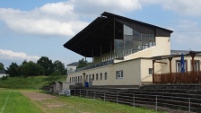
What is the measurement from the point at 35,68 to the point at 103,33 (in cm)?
9463

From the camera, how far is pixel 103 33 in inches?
2259

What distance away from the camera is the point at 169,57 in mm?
32875

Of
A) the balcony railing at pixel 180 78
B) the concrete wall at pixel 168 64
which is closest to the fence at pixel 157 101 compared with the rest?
the balcony railing at pixel 180 78

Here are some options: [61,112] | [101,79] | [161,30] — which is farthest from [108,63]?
[61,112]

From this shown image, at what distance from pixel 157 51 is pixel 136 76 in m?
11.9

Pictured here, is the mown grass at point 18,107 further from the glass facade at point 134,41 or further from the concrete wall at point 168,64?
the glass facade at point 134,41

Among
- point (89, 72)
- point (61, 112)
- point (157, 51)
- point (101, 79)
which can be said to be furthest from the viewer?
point (89, 72)

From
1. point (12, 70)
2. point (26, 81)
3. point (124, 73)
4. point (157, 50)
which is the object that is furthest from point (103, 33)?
point (12, 70)

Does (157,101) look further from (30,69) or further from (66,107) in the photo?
(30,69)

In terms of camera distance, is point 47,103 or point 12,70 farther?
point 12,70

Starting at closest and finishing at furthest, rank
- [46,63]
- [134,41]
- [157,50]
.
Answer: [157,50]
[134,41]
[46,63]

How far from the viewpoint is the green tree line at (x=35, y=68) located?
145 meters

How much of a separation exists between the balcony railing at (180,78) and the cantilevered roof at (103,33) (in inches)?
648

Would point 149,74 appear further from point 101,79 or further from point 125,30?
point 101,79
